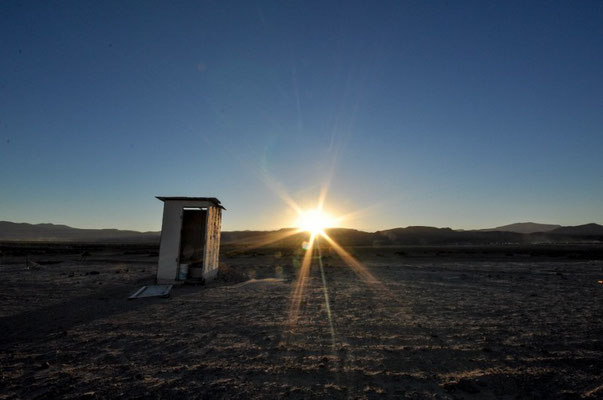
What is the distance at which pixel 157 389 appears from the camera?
415cm

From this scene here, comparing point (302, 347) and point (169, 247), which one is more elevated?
point (169, 247)

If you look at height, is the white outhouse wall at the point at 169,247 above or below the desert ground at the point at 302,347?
above

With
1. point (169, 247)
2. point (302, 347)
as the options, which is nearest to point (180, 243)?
point (169, 247)

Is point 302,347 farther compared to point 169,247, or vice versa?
point 169,247

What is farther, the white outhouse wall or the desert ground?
Answer: the white outhouse wall

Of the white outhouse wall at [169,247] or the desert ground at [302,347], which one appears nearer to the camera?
the desert ground at [302,347]

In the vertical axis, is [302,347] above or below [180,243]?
below

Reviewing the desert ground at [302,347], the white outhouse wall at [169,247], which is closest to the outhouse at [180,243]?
the white outhouse wall at [169,247]

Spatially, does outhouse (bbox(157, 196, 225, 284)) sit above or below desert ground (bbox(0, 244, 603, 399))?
above

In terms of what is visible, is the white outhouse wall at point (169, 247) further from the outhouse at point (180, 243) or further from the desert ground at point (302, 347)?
the desert ground at point (302, 347)

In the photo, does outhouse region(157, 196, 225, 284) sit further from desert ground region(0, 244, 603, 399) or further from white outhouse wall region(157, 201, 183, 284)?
desert ground region(0, 244, 603, 399)

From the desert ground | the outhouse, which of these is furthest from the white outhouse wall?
the desert ground

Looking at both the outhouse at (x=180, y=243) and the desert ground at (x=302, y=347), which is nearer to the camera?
the desert ground at (x=302, y=347)

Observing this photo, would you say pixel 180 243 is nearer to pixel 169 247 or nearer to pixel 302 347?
pixel 169 247
